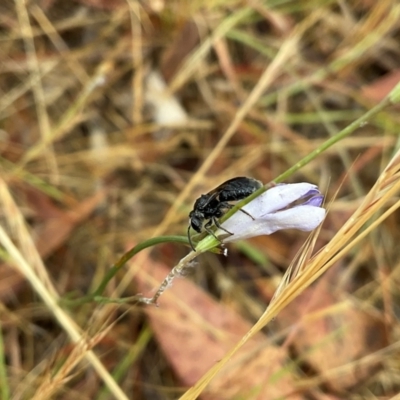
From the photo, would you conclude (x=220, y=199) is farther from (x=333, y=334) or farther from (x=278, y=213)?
(x=333, y=334)

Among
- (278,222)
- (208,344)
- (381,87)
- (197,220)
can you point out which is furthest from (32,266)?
(381,87)

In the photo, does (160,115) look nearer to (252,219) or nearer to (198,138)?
(198,138)

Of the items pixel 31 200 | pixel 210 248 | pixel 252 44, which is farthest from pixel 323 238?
pixel 210 248

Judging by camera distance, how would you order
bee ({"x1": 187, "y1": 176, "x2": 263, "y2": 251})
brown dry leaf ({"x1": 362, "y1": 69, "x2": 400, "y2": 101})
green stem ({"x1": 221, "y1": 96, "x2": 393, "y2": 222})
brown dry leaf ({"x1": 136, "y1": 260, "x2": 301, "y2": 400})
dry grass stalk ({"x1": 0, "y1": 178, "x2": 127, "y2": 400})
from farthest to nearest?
brown dry leaf ({"x1": 362, "y1": 69, "x2": 400, "y2": 101})
brown dry leaf ({"x1": 136, "y1": 260, "x2": 301, "y2": 400})
dry grass stalk ({"x1": 0, "y1": 178, "x2": 127, "y2": 400})
bee ({"x1": 187, "y1": 176, "x2": 263, "y2": 251})
green stem ({"x1": 221, "y1": 96, "x2": 393, "y2": 222})

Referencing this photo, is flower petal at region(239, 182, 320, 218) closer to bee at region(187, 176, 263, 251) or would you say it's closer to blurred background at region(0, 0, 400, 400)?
bee at region(187, 176, 263, 251)

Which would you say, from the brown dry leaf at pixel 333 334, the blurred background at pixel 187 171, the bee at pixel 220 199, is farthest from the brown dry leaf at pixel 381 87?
the bee at pixel 220 199

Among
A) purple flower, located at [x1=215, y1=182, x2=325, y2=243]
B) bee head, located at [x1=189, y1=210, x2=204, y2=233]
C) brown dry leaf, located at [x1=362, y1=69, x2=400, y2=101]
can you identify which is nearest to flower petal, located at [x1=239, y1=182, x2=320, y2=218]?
purple flower, located at [x1=215, y1=182, x2=325, y2=243]
